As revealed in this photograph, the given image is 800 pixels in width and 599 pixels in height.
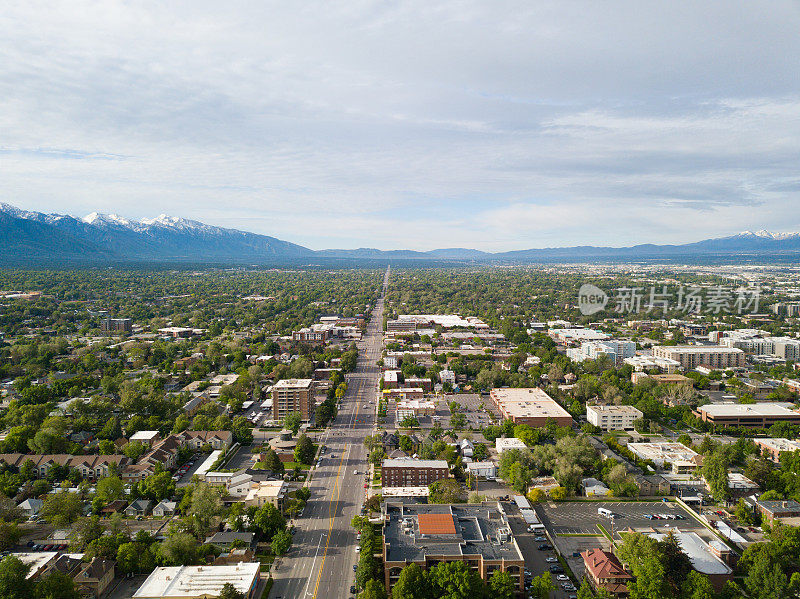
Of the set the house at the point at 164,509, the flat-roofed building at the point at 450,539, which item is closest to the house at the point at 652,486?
the flat-roofed building at the point at 450,539

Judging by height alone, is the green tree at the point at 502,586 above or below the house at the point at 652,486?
above

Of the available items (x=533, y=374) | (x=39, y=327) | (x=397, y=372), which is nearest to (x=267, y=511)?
(x=397, y=372)

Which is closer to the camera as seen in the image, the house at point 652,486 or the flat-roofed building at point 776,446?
the house at point 652,486

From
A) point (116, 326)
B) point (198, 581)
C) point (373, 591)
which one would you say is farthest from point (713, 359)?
point (116, 326)

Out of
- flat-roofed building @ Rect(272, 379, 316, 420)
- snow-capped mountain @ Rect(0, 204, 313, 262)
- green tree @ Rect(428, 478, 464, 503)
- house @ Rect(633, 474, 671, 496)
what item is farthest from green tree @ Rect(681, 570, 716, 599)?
snow-capped mountain @ Rect(0, 204, 313, 262)

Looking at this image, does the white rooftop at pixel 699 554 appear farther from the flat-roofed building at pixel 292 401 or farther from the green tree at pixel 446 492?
the flat-roofed building at pixel 292 401

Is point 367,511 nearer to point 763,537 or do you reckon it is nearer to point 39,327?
point 763,537

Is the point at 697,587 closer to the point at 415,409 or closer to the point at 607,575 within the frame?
the point at 607,575
